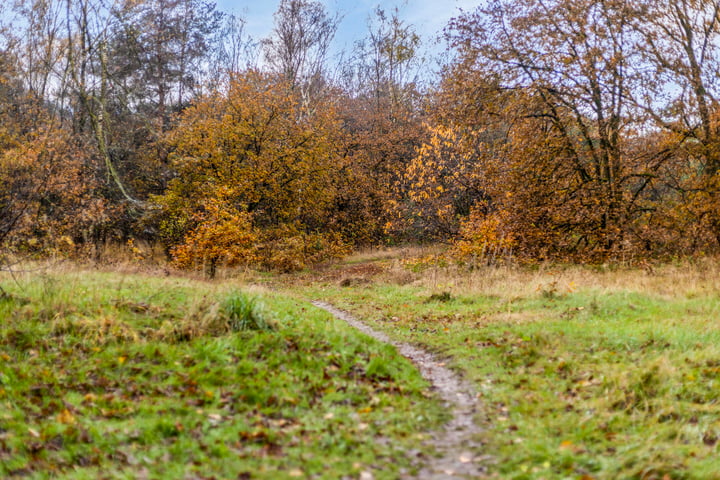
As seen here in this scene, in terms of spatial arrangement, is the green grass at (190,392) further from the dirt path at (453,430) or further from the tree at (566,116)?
the tree at (566,116)

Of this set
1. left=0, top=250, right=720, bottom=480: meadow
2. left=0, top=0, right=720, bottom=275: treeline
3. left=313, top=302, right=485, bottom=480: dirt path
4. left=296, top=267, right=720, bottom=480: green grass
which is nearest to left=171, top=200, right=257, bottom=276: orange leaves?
left=0, top=0, right=720, bottom=275: treeline

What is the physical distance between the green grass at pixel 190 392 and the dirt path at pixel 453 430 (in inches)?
9.5

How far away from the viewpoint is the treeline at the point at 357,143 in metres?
17.2

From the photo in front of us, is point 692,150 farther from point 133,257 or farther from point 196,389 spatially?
point 133,257

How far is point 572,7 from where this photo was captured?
17469 millimetres

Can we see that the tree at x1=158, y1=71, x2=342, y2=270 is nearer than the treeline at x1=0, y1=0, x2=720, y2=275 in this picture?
No

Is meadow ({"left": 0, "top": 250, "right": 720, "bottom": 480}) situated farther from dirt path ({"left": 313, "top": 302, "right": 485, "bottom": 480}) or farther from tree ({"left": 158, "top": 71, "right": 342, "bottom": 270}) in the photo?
tree ({"left": 158, "top": 71, "right": 342, "bottom": 270})

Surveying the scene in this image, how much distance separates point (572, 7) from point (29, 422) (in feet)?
61.8

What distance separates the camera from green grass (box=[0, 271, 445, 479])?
4.99 m

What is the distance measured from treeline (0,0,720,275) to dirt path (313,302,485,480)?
798cm

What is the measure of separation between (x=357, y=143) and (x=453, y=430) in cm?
2984

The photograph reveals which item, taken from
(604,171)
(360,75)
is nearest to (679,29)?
(604,171)

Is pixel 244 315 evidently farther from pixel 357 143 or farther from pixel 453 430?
pixel 357 143

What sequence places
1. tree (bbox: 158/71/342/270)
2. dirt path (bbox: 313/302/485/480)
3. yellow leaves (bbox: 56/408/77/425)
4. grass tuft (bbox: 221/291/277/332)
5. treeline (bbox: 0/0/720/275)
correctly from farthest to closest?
tree (bbox: 158/71/342/270), treeline (bbox: 0/0/720/275), grass tuft (bbox: 221/291/277/332), yellow leaves (bbox: 56/408/77/425), dirt path (bbox: 313/302/485/480)
